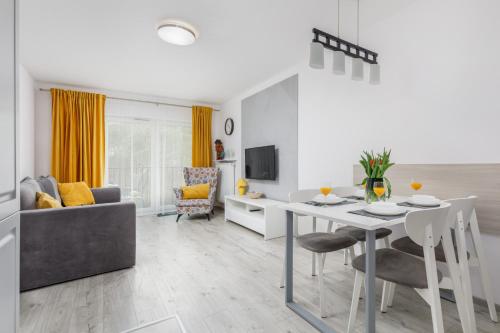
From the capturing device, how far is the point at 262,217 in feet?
11.9

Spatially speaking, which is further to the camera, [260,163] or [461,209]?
[260,163]

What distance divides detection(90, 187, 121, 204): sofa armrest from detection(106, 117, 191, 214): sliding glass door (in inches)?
33.0

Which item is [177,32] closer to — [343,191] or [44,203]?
[44,203]

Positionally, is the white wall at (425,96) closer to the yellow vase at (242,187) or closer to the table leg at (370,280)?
the table leg at (370,280)

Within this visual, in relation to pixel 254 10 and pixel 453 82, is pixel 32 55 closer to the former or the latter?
pixel 254 10

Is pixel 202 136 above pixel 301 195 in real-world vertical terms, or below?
above

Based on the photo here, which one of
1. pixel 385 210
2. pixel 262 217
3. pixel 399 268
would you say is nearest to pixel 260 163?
pixel 262 217

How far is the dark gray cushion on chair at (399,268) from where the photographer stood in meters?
1.25

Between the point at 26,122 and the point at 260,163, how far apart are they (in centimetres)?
352

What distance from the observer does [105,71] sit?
369 centimetres

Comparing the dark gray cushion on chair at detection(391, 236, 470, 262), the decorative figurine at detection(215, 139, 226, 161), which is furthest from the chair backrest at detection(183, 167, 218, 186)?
the dark gray cushion on chair at detection(391, 236, 470, 262)

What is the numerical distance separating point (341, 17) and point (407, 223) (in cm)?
207

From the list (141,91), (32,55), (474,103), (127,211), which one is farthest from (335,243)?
(141,91)

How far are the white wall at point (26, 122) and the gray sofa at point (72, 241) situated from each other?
160 centimetres
